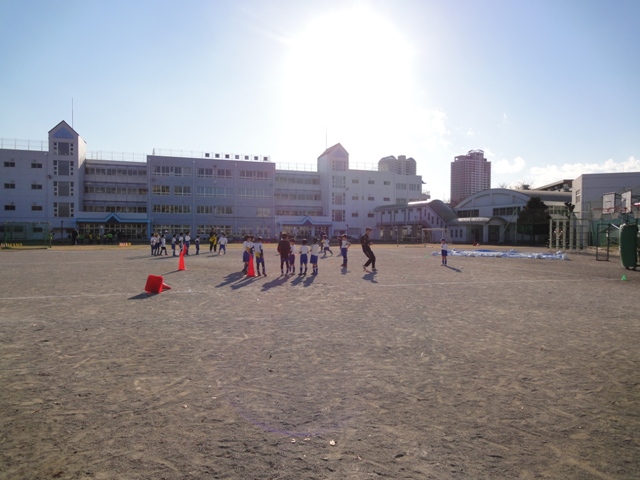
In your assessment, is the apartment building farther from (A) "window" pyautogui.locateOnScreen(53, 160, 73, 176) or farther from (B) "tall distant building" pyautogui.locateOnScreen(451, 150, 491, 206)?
(B) "tall distant building" pyautogui.locateOnScreen(451, 150, 491, 206)

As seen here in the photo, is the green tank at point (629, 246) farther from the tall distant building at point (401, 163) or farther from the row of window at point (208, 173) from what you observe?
the tall distant building at point (401, 163)

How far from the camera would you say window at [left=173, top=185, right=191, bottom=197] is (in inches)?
3019

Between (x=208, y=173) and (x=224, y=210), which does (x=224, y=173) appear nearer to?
(x=208, y=173)

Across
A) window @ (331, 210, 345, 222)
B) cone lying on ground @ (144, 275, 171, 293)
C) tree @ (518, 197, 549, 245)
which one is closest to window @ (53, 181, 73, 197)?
window @ (331, 210, 345, 222)

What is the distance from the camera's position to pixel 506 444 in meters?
3.97

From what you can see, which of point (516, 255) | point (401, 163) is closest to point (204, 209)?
point (516, 255)

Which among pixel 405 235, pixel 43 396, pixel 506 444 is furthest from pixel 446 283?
pixel 405 235

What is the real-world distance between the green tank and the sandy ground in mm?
14948

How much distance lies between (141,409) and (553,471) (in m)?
4.10

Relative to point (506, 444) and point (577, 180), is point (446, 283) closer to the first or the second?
point (506, 444)

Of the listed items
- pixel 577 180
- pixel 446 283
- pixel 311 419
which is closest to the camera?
pixel 311 419

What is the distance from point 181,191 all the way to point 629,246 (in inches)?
2719

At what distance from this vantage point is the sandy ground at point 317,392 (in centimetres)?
367

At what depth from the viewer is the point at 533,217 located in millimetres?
59188
